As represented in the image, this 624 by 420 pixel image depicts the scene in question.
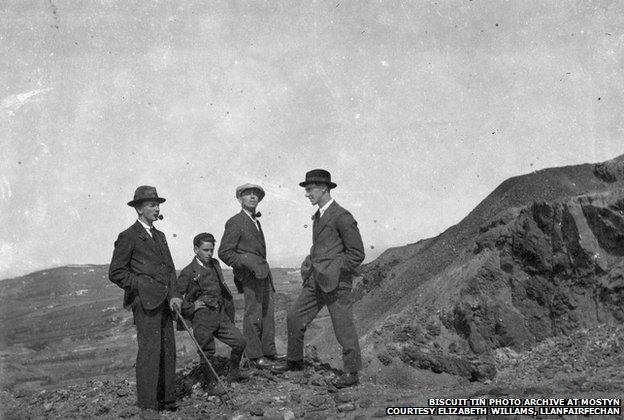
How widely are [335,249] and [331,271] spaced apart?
29cm

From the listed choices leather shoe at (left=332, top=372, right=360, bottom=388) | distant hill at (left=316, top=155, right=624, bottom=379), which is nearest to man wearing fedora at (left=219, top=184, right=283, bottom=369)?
leather shoe at (left=332, top=372, right=360, bottom=388)

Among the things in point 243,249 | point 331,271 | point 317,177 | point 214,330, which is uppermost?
point 317,177

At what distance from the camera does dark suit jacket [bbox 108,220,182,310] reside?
5.59 m

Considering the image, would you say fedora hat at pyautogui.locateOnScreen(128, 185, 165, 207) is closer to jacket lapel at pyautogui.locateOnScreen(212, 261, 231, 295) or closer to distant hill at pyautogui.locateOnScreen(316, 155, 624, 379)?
jacket lapel at pyautogui.locateOnScreen(212, 261, 231, 295)

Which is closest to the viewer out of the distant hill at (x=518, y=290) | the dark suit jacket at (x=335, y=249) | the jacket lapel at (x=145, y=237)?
the jacket lapel at (x=145, y=237)

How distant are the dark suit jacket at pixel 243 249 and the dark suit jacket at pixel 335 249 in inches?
30.7

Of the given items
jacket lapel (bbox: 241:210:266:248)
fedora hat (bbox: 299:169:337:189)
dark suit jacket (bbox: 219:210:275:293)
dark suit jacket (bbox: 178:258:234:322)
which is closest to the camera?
dark suit jacket (bbox: 178:258:234:322)

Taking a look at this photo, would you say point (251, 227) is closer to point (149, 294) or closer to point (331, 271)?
point (331, 271)

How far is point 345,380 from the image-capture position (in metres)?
6.12

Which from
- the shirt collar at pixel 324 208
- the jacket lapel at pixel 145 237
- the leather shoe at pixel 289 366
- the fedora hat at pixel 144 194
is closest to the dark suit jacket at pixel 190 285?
the jacket lapel at pixel 145 237

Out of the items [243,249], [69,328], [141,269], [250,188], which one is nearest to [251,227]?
[243,249]

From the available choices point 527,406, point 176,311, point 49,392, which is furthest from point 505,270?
point 49,392

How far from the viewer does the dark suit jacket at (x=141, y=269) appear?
5586mm

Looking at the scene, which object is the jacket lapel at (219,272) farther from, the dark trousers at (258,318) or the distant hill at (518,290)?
the distant hill at (518,290)
